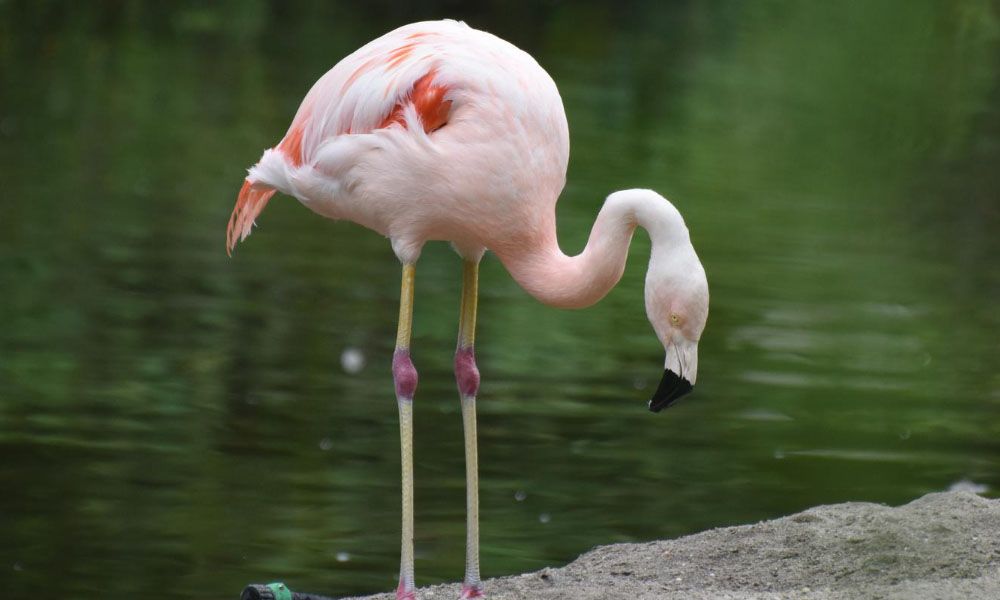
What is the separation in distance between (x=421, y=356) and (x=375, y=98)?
4273mm

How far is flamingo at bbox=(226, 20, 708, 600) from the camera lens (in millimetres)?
5047

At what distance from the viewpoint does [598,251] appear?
5.21m

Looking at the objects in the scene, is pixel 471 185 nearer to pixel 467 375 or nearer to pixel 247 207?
pixel 467 375

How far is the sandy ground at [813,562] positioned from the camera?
17.3 ft

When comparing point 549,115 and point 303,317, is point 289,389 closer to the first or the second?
point 303,317

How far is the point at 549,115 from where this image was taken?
209 inches

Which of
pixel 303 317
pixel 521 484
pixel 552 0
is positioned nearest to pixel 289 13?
pixel 552 0

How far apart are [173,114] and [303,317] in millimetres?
8339

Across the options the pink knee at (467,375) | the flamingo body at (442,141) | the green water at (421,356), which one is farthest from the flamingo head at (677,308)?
the green water at (421,356)

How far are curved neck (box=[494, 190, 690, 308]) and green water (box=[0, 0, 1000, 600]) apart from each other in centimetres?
153

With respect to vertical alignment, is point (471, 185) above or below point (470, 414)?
above

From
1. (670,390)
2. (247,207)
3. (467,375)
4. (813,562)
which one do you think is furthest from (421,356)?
(670,390)

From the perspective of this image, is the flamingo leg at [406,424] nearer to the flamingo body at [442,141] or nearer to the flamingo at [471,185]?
the flamingo at [471,185]

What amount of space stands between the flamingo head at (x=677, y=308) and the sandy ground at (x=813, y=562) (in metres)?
0.73
